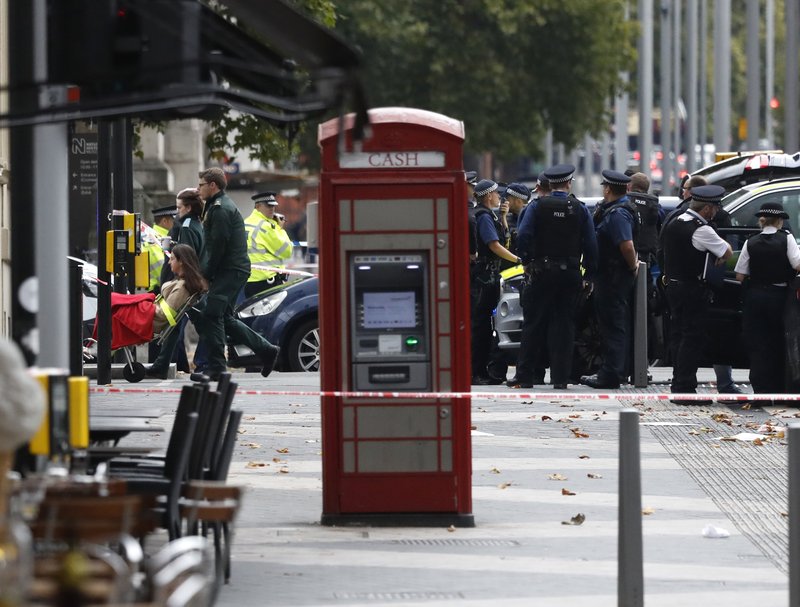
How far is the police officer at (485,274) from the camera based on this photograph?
17.5m

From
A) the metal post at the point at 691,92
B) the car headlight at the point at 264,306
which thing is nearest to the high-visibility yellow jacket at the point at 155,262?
the car headlight at the point at 264,306

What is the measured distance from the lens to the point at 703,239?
15875 millimetres

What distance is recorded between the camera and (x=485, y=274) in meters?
17.9

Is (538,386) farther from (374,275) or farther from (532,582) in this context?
(532,582)

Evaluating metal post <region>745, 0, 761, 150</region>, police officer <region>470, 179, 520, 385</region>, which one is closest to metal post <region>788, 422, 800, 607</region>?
police officer <region>470, 179, 520, 385</region>

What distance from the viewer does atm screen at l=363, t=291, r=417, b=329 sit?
1012cm

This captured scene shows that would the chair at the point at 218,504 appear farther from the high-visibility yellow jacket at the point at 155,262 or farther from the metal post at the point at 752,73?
the metal post at the point at 752,73

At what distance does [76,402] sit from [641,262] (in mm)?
11163

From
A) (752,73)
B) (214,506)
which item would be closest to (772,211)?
(214,506)

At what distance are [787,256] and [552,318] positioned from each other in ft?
8.13

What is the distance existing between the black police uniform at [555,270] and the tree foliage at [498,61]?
97.2ft

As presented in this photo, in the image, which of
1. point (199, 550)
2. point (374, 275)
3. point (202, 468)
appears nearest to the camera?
point (199, 550)

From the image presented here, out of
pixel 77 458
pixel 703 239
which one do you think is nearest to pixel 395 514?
pixel 77 458

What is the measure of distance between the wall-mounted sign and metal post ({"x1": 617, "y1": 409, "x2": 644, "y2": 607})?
261cm
